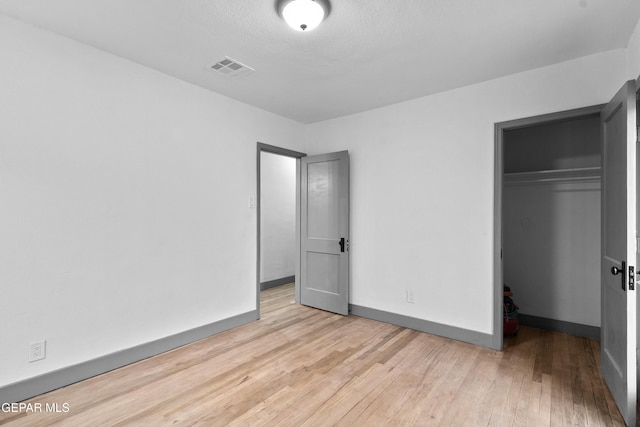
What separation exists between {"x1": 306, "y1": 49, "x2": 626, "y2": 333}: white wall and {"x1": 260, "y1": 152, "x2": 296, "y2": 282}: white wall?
193cm

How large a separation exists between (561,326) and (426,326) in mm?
1454

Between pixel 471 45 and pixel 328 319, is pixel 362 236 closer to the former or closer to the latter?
pixel 328 319

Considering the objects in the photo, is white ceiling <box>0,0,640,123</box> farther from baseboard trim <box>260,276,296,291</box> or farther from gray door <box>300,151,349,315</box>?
baseboard trim <box>260,276,296,291</box>

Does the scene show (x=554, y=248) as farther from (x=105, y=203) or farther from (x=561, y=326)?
(x=105, y=203)

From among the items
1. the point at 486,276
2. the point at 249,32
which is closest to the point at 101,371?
the point at 249,32

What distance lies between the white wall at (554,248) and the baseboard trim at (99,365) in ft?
11.3

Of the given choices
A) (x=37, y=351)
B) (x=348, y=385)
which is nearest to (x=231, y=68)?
(x=37, y=351)

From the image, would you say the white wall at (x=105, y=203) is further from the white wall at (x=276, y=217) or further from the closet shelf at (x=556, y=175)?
the closet shelf at (x=556, y=175)

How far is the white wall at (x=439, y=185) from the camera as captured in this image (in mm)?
2910

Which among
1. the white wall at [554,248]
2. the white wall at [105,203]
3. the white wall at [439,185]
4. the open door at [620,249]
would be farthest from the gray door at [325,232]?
the open door at [620,249]

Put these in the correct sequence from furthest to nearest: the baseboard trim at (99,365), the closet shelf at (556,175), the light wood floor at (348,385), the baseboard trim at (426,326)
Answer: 1. the closet shelf at (556,175)
2. the baseboard trim at (426,326)
3. the baseboard trim at (99,365)
4. the light wood floor at (348,385)

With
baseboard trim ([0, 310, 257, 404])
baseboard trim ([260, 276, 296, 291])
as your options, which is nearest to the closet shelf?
baseboard trim ([0, 310, 257, 404])

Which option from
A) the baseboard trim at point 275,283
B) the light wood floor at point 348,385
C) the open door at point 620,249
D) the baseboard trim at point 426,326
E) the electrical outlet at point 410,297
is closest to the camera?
the open door at point 620,249

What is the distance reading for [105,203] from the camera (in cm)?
266
